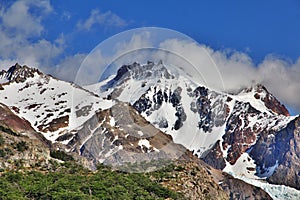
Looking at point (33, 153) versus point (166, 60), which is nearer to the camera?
point (166, 60)

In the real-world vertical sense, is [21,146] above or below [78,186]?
above

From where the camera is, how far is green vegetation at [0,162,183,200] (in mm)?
78688

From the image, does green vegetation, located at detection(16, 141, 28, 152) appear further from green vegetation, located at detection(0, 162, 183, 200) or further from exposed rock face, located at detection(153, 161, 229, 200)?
exposed rock face, located at detection(153, 161, 229, 200)

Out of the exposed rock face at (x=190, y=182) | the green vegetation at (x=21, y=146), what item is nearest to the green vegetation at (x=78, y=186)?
the exposed rock face at (x=190, y=182)

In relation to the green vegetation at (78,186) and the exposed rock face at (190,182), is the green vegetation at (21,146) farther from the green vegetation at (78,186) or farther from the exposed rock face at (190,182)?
the exposed rock face at (190,182)

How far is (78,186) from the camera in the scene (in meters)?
84.1

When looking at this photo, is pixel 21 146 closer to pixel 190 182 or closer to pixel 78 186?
pixel 78 186

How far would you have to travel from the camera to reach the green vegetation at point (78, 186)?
3098 inches

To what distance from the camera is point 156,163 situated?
11100 cm

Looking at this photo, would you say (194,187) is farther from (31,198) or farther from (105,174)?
(31,198)

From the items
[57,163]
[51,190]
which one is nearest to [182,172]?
[57,163]

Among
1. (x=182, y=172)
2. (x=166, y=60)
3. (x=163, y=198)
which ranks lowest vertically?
(x=163, y=198)

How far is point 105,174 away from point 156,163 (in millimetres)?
16842

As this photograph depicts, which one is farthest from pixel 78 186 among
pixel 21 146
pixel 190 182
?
pixel 190 182
